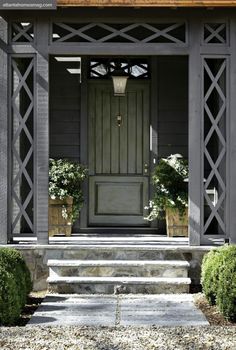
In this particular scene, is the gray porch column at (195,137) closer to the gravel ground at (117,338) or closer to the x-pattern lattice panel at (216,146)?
the x-pattern lattice panel at (216,146)

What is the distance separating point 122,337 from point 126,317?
3.16ft

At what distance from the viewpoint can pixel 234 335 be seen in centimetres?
553

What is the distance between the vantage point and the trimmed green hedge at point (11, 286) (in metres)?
6.18

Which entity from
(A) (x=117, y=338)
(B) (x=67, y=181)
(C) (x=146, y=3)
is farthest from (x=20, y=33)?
(A) (x=117, y=338)

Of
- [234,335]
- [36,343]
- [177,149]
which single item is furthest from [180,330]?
[177,149]

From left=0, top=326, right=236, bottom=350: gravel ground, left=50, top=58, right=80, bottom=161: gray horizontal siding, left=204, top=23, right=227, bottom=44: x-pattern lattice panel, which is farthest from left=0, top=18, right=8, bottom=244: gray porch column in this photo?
left=204, top=23, right=227, bottom=44: x-pattern lattice panel

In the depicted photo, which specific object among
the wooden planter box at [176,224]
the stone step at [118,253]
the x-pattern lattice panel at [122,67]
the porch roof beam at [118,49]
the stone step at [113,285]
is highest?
the x-pattern lattice panel at [122,67]

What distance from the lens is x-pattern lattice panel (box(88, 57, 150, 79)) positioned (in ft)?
33.1

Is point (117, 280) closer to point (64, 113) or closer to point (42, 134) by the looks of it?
point (42, 134)

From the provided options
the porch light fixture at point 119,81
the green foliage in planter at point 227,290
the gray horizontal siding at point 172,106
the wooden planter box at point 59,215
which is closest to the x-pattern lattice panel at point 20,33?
the porch light fixture at point 119,81

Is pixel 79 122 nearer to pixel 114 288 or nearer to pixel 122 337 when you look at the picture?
pixel 114 288

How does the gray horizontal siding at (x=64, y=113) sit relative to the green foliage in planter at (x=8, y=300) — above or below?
above

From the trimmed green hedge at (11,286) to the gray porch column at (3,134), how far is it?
1014 millimetres

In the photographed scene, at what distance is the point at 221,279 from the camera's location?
21.5 ft
